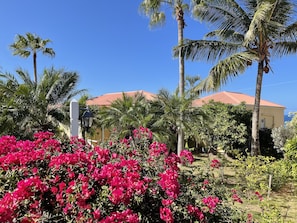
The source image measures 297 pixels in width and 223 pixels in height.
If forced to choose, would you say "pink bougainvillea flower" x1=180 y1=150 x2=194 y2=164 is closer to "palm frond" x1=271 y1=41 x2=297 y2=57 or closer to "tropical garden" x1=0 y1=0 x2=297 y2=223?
"tropical garden" x1=0 y1=0 x2=297 y2=223

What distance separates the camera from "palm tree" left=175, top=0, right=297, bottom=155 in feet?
39.9

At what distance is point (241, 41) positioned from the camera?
13.5 metres

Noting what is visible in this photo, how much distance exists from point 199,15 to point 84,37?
9777 mm

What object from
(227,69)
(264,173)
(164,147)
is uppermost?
(227,69)

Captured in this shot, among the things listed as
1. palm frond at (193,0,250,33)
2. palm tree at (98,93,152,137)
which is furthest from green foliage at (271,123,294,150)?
palm tree at (98,93,152,137)

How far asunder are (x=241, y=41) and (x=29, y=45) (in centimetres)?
1969

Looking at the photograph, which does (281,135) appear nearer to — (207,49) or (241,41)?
(241,41)

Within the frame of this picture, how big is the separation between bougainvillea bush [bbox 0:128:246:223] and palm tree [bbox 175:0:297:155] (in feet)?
31.5

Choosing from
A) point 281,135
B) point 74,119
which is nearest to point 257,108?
point 281,135

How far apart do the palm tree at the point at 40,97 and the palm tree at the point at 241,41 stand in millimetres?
6546

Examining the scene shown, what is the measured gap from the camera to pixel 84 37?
1970 cm

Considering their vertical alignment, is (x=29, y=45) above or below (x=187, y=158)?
above

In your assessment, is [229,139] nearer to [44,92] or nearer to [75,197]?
[44,92]

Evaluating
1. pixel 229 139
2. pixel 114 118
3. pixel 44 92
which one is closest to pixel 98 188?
pixel 114 118
